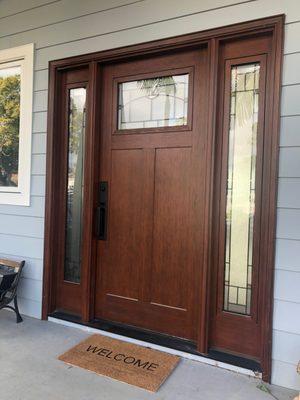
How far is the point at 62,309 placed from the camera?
119 inches

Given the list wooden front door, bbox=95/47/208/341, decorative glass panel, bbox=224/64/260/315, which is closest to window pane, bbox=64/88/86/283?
wooden front door, bbox=95/47/208/341

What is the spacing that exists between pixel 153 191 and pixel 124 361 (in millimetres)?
1177

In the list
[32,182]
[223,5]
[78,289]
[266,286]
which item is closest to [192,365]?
[266,286]

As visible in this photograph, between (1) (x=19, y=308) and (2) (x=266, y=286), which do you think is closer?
(2) (x=266, y=286)

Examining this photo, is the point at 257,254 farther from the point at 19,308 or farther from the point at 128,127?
the point at 19,308

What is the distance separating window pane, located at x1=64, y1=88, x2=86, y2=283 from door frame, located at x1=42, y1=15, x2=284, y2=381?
11cm

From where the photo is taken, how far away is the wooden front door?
8.13 feet

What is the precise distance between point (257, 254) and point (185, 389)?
0.91 metres

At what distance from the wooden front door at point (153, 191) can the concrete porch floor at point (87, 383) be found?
0.37 meters

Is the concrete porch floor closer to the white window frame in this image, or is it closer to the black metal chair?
the black metal chair

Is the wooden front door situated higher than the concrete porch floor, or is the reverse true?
the wooden front door

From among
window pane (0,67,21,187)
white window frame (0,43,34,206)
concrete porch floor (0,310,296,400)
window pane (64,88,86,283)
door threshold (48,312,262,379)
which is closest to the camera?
concrete porch floor (0,310,296,400)

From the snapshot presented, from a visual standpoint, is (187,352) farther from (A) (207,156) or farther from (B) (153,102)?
(B) (153,102)

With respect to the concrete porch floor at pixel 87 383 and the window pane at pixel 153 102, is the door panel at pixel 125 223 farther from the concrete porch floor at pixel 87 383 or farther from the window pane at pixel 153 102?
the concrete porch floor at pixel 87 383
